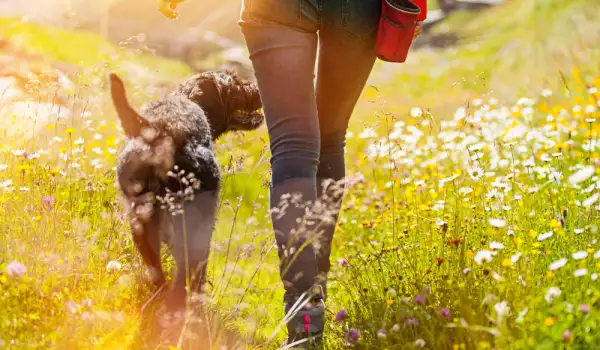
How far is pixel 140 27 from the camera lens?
1428 centimetres

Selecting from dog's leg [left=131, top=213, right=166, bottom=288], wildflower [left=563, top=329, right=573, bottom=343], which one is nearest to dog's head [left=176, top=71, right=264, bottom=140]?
dog's leg [left=131, top=213, right=166, bottom=288]

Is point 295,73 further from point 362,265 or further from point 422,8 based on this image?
point 362,265

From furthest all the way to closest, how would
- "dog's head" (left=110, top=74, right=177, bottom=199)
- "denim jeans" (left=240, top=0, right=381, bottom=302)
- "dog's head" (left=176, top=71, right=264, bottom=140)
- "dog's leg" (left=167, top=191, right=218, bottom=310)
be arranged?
"dog's head" (left=176, top=71, right=264, bottom=140) → "dog's head" (left=110, top=74, right=177, bottom=199) → "dog's leg" (left=167, top=191, right=218, bottom=310) → "denim jeans" (left=240, top=0, right=381, bottom=302)

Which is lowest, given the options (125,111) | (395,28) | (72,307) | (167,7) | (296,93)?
(72,307)

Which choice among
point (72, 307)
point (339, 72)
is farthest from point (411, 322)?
point (72, 307)

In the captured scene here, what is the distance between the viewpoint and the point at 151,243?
2791 millimetres

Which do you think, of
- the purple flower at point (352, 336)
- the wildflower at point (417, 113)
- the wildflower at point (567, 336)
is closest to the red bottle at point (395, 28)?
the wildflower at point (417, 113)

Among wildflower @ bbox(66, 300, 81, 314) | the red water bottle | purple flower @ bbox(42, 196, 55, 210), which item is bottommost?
purple flower @ bbox(42, 196, 55, 210)

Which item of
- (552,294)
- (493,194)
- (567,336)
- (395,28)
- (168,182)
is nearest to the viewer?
(567,336)

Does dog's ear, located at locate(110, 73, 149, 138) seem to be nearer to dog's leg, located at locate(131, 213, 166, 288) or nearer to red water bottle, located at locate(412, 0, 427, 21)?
dog's leg, located at locate(131, 213, 166, 288)

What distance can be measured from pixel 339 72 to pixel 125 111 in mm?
871

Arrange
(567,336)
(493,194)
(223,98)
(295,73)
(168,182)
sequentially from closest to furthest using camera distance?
(567,336) < (295,73) < (493,194) < (168,182) < (223,98)

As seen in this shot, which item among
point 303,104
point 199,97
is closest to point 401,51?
point 303,104

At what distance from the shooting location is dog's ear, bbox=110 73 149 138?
260 centimetres
